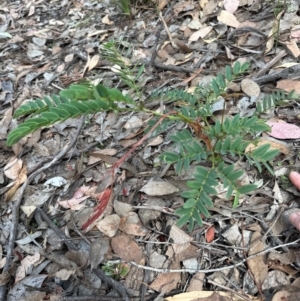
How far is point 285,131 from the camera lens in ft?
4.70

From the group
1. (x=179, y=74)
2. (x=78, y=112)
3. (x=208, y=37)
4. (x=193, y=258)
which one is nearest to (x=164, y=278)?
(x=193, y=258)

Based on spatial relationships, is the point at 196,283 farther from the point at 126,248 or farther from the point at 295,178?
the point at 295,178

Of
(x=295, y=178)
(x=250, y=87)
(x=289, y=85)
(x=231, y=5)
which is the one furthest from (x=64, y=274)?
(x=231, y=5)

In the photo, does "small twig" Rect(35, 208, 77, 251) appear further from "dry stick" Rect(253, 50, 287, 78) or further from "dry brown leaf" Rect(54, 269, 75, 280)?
"dry stick" Rect(253, 50, 287, 78)

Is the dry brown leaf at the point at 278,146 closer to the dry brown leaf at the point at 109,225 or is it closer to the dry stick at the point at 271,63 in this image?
the dry stick at the point at 271,63

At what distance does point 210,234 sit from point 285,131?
1.58 feet

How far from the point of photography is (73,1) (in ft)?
8.98

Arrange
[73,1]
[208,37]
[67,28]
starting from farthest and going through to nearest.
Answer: [73,1]
[67,28]
[208,37]

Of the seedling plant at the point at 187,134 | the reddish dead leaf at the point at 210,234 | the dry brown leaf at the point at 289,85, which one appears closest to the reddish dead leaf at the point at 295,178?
the seedling plant at the point at 187,134

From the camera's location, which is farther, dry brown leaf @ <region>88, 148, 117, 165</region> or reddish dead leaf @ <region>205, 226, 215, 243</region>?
dry brown leaf @ <region>88, 148, 117, 165</region>

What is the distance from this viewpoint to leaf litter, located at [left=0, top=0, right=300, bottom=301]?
1.22 meters

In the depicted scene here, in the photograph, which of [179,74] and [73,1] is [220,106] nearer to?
[179,74]

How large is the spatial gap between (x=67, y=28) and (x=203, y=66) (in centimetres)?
112

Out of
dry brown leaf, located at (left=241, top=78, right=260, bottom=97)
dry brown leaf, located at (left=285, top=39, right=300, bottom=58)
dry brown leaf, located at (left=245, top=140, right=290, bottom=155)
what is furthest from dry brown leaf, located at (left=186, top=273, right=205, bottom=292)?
dry brown leaf, located at (left=285, top=39, right=300, bottom=58)
